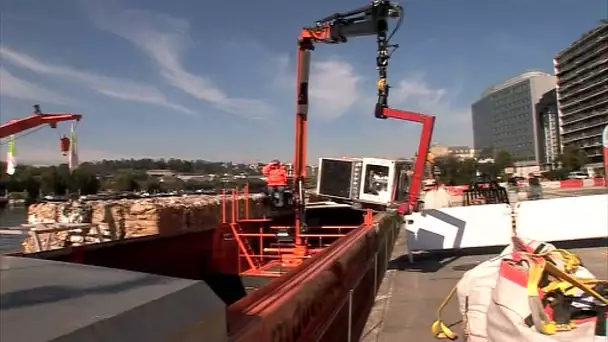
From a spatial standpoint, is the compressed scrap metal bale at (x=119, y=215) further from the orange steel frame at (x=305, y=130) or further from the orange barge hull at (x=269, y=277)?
the orange barge hull at (x=269, y=277)

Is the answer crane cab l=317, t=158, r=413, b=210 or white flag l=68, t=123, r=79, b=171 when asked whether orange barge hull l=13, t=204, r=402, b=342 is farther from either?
white flag l=68, t=123, r=79, b=171

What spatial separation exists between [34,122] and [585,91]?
147959mm

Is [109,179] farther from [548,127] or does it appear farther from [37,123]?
[548,127]

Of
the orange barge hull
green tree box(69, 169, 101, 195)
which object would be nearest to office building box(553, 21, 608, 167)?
the orange barge hull

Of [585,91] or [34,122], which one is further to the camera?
[585,91]

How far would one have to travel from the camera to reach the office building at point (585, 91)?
392ft

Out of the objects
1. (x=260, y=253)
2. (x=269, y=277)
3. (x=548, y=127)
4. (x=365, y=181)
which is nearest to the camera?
(x=269, y=277)

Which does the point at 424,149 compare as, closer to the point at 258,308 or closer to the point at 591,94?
the point at 258,308

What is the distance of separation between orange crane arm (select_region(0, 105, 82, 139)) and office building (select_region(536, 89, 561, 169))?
17398 centimetres

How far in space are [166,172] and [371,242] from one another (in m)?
13.5

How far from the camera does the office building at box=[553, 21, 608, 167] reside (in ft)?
392

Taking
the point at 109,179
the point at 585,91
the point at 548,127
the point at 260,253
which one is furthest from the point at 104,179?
the point at 548,127

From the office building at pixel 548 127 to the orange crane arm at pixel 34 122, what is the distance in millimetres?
173977

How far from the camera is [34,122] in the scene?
16609mm
